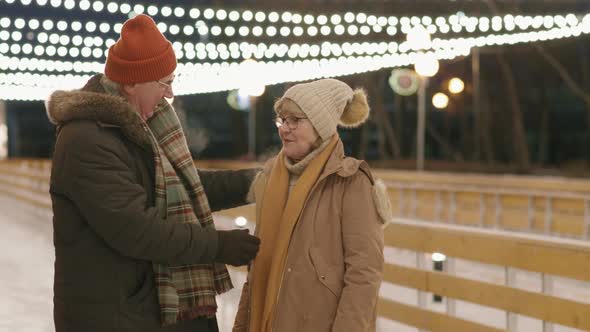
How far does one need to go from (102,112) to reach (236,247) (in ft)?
1.63

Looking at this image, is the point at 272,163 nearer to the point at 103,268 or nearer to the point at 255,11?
the point at 103,268

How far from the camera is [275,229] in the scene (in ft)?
8.55

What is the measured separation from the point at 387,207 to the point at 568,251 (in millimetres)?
1481

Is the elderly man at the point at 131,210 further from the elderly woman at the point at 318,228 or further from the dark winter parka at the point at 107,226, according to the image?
the elderly woman at the point at 318,228

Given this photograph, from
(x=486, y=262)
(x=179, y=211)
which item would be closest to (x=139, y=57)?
(x=179, y=211)

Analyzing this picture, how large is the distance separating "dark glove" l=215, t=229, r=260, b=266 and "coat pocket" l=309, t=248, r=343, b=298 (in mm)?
170

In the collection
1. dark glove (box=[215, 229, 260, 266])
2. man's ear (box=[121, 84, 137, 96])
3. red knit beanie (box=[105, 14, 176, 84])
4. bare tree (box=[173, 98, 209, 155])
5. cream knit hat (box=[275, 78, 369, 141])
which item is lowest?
dark glove (box=[215, 229, 260, 266])

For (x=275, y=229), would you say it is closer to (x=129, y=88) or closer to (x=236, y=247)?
(x=236, y=247)

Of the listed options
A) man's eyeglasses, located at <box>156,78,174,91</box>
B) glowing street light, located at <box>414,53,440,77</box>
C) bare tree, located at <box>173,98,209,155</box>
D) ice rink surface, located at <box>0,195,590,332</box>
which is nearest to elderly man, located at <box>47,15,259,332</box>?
man's eyeglasses, located at <box>156,78,174,91</box>

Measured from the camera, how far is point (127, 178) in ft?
7.45

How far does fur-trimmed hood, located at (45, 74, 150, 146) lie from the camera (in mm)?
2307

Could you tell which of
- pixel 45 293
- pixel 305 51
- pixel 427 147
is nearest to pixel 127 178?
pixel 45 293

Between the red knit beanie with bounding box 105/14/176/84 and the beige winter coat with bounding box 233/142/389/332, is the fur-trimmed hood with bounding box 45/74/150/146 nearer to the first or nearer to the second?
the red knit beanie with bounding box 105/14/176/84

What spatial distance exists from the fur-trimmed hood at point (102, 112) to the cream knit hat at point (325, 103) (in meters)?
0.48
